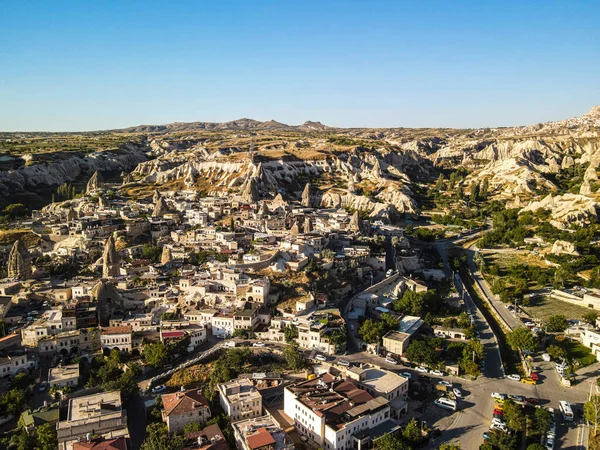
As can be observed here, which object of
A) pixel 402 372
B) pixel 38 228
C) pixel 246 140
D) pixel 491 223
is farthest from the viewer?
pixel 246 140

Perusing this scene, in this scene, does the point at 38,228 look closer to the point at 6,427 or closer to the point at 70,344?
the point at 70,344

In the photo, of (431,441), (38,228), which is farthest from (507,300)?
(38,228)

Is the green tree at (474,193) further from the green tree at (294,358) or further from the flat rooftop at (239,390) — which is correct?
the flat rooftop at (239,390)

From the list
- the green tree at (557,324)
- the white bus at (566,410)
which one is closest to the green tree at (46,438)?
the white bus at (566,410)

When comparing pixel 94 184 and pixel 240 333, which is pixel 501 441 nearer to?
pixel 240 333

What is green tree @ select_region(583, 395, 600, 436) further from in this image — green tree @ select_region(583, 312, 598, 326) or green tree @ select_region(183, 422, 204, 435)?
green tree @ select_region(183, 422, 204, 435)

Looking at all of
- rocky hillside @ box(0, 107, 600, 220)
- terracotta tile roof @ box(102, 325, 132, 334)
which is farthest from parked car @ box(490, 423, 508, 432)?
rocky hillside @ box(0, 107, 600, 220)

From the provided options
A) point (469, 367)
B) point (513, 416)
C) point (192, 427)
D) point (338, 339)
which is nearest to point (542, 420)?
point (513, 416)
